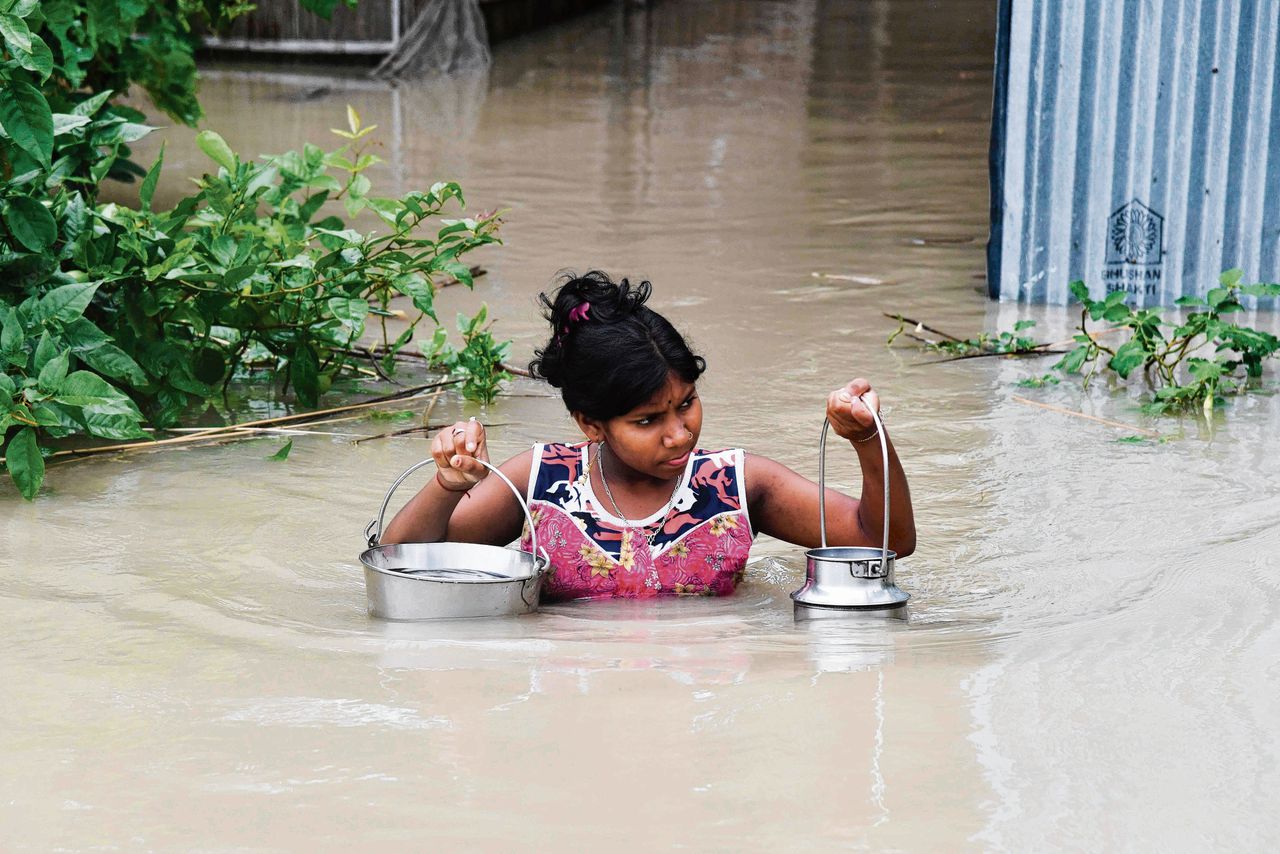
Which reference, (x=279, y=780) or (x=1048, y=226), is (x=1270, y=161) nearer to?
(x=1048, y=226)

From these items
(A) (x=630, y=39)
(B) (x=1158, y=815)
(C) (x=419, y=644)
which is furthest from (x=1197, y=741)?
(A) (x=630, y=39)

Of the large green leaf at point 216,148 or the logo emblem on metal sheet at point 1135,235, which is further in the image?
the logo emblem on metal sheet at point 1135,235

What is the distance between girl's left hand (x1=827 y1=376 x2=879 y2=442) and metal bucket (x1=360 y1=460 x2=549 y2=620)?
649 millimetres

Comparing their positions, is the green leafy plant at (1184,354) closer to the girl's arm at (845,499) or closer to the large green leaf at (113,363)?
the girl's arm at (845,499)

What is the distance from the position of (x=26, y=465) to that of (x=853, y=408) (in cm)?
220

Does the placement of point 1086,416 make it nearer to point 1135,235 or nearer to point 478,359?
point 1135,235

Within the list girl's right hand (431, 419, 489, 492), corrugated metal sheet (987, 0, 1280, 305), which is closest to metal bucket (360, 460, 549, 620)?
girl's right hand (431, 419, 489, 492)

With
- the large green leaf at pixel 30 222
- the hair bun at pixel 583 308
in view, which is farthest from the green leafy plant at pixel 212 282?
the hair bun at pixel 583 308

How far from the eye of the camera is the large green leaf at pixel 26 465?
3889 millimetres

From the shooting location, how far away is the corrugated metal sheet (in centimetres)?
629

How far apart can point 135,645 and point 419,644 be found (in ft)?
1.77

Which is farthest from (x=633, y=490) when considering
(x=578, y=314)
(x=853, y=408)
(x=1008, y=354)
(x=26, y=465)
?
(x=1008, y=354)

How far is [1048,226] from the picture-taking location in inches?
261

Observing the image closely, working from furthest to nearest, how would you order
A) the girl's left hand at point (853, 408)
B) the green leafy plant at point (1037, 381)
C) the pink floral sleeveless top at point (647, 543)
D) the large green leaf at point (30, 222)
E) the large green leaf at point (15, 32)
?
the green leafy plant at point (1037, 381), the large green leaf at point (30, 222), the large green leaf at point (15, 32), the pink floral sleeveless top at point (647, 543), the girl's left hand at point (853, 408)
